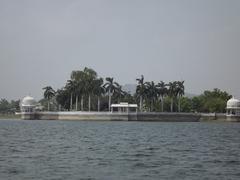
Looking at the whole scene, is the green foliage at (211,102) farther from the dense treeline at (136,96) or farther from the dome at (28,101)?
the dome at (28,101)

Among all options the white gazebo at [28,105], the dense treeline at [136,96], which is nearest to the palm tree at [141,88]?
the dense treeline at [136,96]

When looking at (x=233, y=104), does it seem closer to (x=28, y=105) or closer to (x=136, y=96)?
(x=136, y=96)

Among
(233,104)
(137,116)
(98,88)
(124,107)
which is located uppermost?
(98,88)

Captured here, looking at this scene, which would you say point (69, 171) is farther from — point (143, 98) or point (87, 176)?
point (143, 98)

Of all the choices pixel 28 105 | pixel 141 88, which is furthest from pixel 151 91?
pixel 28 105

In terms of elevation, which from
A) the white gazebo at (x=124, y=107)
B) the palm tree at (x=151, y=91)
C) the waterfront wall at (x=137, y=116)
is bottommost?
the waterfront wall at (x=137, y=116)

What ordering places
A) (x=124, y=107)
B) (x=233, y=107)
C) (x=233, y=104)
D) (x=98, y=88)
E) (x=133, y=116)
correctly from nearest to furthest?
(x=133, y=116) → (x=124, y=107) → (x=233, y=107) → (x=233, y=104) → (x=98, y=88)

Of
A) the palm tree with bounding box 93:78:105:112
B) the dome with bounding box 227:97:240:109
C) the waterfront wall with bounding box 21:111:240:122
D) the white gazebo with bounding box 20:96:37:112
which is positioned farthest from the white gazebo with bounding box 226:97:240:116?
the white gazebo with bounding box 20:96:37:112

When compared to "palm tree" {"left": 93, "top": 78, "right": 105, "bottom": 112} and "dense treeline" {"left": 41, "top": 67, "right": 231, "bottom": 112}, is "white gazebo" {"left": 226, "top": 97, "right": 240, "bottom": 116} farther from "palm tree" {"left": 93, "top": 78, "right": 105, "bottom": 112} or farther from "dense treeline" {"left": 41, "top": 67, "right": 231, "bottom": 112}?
"palm tree" {"left": 93, "top": 78, "right": 105, "bottom": 112}

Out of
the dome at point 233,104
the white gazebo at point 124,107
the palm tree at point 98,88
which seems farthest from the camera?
the palm tree at point 98,88

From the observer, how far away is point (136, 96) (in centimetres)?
19550

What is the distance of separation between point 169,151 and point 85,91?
467 feet

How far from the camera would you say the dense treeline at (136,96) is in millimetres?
185875

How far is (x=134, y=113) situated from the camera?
524ft
